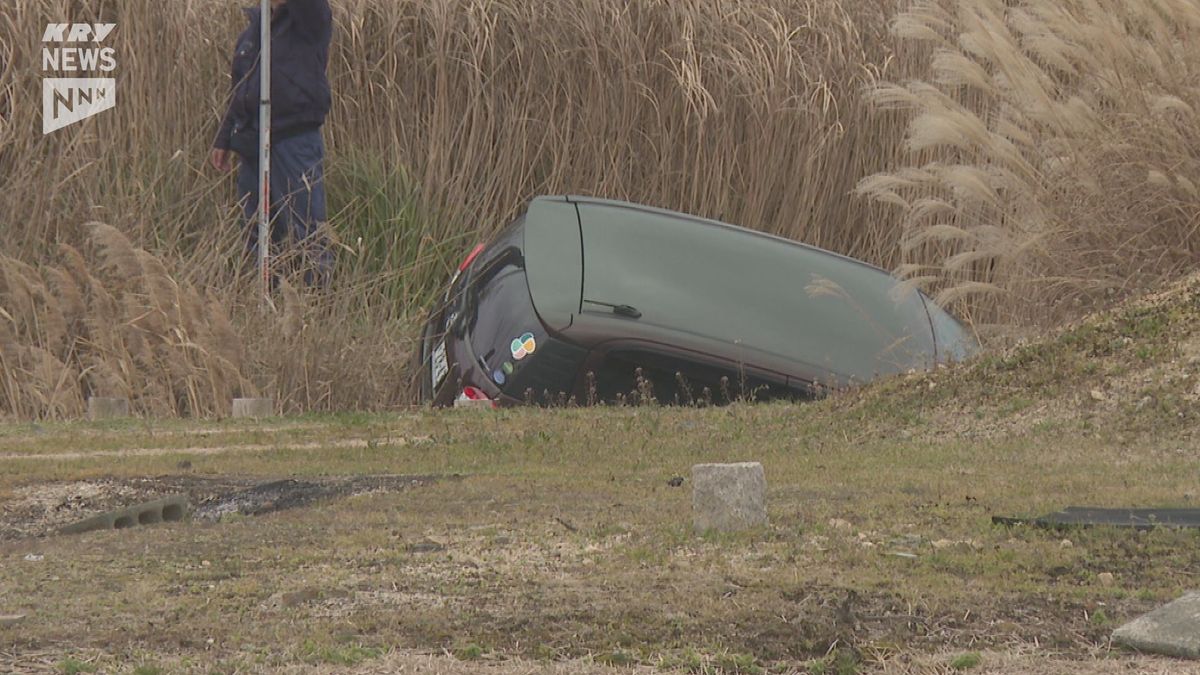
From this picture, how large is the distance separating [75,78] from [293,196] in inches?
53.3

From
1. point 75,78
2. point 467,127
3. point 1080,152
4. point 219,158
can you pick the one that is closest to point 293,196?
point 219,158

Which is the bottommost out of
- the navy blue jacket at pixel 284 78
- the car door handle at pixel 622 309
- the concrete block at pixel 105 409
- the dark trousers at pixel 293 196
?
the concrete block at pixel 105 409

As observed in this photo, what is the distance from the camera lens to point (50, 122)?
1003 centimetres

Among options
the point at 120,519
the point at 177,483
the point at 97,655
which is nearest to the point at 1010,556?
the point at 97,655

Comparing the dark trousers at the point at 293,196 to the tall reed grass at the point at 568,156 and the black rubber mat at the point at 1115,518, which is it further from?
the black rubber mat at the point at 1115,518

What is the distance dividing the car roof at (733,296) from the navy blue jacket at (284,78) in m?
1.95

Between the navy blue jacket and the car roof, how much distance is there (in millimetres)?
1952

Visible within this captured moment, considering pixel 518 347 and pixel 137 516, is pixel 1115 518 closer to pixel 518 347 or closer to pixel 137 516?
pixel 137 516

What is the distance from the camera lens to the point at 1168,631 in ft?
11.3

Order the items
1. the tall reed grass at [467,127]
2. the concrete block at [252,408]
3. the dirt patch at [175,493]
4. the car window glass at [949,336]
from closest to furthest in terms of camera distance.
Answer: the dirt patch at [175,493], the concrete block at [252,408], the car window glass at [949,336], the tall reed grass at [467,127]

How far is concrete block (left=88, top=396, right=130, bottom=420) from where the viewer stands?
7.95 meters

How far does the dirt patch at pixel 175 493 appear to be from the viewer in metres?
5.38

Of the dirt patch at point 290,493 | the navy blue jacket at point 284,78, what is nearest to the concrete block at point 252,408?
the dirt patch at point 290,493

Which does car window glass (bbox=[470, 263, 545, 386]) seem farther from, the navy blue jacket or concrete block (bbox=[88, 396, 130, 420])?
the navy blue jacket
